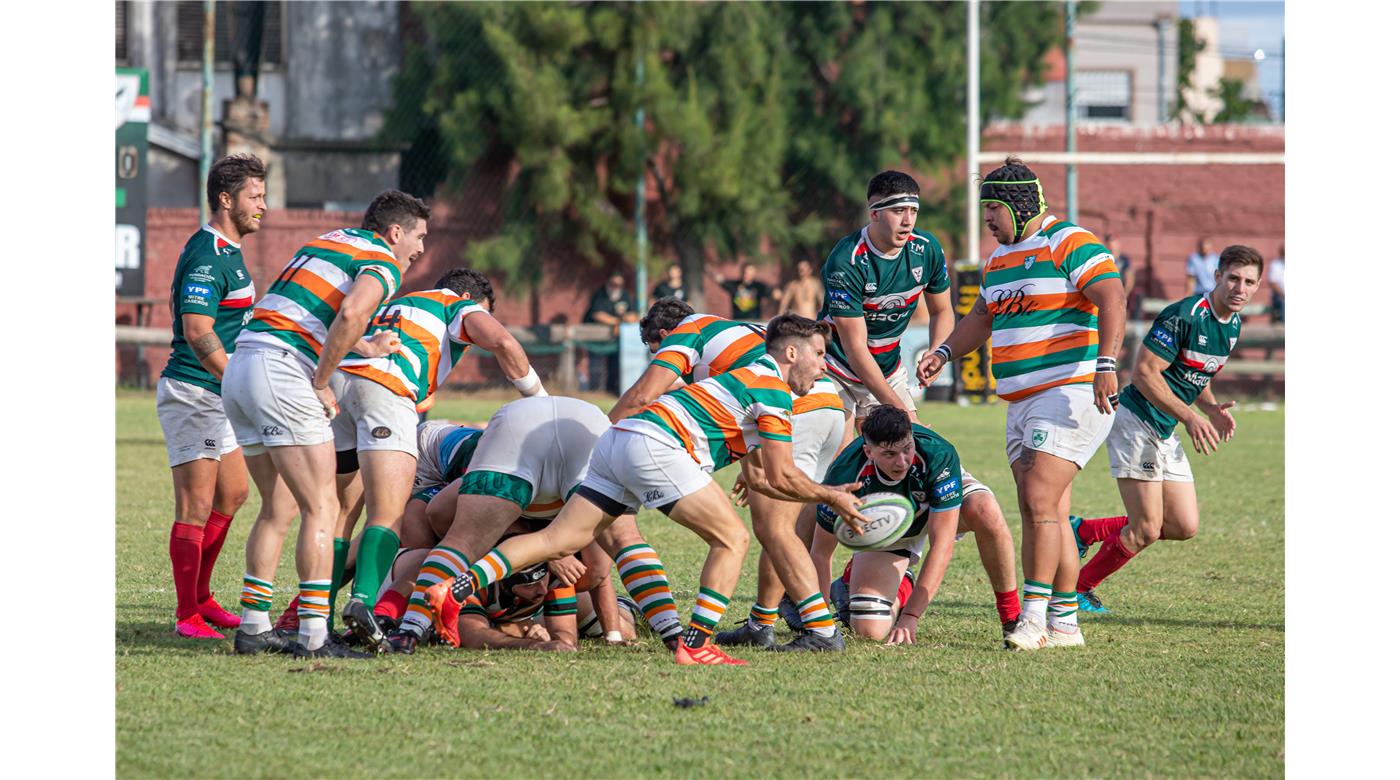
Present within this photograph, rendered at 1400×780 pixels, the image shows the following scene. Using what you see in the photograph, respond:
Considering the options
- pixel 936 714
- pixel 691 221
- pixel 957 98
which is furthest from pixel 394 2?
pixel 936 714

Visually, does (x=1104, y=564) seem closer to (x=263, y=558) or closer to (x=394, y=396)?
Result: (x=394, y=396)

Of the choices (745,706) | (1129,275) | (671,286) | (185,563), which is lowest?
(745,706)

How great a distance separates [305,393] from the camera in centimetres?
581

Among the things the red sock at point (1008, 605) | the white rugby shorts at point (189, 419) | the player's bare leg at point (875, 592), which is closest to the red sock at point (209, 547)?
the white rugby shorts at point (189, 419)

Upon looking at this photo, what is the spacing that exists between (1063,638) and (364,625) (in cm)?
279

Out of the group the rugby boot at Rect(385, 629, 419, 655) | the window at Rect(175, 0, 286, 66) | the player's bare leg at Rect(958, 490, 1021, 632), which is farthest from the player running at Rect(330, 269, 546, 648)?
the window at Rect(175, 0, 286, 66)

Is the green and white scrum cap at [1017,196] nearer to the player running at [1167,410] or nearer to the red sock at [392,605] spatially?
the player running at [1167,410]

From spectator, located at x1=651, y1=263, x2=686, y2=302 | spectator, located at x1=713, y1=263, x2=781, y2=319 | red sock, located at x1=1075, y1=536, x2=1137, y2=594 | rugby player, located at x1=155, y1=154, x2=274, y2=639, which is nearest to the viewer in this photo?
rugby player, located at x1=155, y1=154, x2=274, y2=639

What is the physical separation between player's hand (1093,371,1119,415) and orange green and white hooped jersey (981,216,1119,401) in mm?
200

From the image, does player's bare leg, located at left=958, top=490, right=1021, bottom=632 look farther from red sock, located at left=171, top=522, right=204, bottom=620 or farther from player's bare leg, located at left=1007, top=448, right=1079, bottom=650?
red sock, located at left=171, top=522, right=204, bottom=620

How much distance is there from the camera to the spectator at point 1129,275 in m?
23.3

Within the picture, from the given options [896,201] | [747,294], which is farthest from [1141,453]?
[747,294]

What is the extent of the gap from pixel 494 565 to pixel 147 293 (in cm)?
1730

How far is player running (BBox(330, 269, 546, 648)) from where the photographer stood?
607 centimetres
